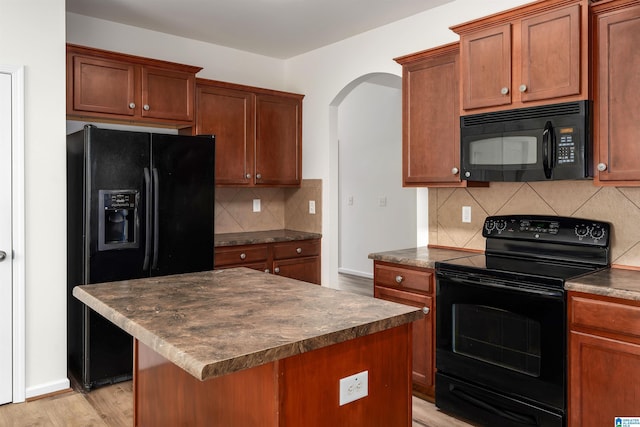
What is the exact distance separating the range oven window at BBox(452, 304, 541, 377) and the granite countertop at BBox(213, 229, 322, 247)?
184cm

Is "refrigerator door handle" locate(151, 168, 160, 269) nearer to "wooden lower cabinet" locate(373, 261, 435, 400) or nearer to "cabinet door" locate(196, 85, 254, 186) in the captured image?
"cabinet door" locate(196, 85, 254, 186)

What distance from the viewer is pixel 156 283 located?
206 centimetres

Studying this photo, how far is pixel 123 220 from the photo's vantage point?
319 cm

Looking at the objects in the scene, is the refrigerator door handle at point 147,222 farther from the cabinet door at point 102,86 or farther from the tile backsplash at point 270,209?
the tile backsplash at point 270,209

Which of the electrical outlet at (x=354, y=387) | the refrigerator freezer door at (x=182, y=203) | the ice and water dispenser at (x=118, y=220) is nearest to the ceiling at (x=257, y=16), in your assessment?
the refrigerator freezer door at (x=182, y=203)

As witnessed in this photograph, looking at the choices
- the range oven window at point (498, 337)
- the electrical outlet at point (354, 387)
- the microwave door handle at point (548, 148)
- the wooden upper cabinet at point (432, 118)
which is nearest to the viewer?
the electrical outlet at point (354, 387)

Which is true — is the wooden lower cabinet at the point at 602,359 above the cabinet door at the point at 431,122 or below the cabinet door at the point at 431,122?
below

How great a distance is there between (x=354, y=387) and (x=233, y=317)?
1.40 feet

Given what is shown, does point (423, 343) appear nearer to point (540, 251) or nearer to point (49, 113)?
point (540, 251)

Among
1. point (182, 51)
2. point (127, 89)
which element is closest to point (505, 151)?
point (127, 89)

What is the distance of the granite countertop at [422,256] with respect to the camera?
2.89 meters

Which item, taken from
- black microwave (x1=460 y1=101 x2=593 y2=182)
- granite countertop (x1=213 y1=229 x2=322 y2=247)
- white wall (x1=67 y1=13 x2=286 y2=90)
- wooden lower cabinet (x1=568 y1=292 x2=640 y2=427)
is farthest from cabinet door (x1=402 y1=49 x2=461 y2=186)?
white wall (x1=67 y1=13 x2=286 y2=90)

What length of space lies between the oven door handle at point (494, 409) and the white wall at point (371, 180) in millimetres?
3389

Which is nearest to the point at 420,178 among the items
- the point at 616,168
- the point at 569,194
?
the point at 569,194
